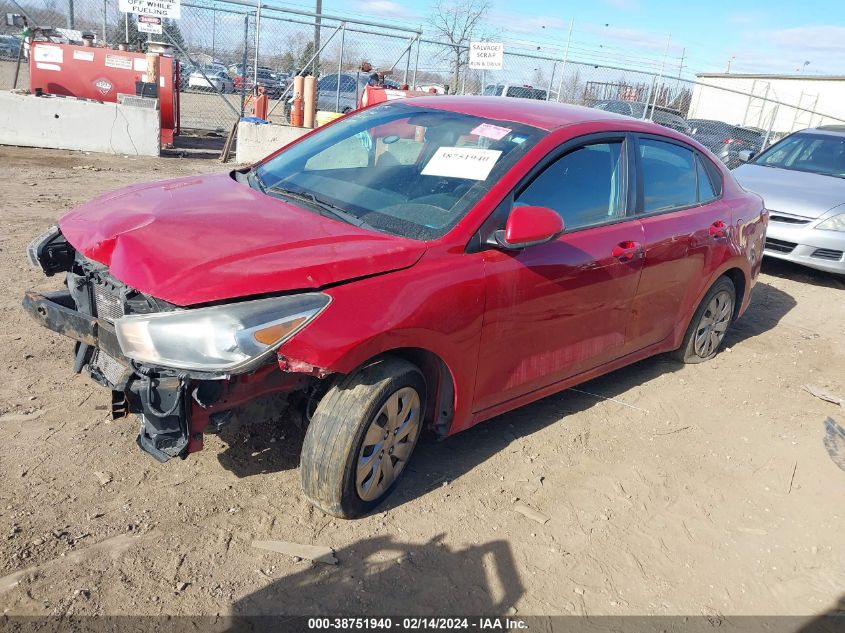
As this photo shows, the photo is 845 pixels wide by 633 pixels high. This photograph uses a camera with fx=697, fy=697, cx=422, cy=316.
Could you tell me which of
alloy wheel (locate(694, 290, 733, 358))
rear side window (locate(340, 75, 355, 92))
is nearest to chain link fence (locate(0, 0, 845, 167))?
rear side window (locate(340, 75, 355, 92))

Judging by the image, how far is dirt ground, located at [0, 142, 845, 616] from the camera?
2688 mm

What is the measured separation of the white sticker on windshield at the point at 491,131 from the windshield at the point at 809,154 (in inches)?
286

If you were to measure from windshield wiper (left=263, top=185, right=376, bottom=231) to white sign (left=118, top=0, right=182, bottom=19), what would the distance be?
10.9m

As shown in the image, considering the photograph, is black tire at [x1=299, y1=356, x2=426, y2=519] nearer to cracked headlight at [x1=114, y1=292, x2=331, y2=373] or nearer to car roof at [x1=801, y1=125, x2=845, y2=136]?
cracked headlight at [x1=114, y1=292, x2=331, y2=373]

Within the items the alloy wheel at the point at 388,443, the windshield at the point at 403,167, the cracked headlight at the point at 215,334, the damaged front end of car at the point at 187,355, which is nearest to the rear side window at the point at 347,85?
the windshield at the point at 403,167

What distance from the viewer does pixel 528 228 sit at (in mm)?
3143

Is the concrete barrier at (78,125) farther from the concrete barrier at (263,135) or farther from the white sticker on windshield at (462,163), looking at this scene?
the white sticker on windshield at (462,163)

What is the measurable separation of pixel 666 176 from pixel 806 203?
14.9 feet

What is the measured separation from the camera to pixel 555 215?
3.23 meters

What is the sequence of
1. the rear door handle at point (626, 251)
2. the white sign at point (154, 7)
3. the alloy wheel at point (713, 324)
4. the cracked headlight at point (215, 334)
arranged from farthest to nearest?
the white sign at point (154, 7), the alloy wheel at point (713, 324), the rear door handle at point (626, 251), the cracked headlight at point (215, 334)

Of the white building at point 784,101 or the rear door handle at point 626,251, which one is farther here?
the white building at point 784,101

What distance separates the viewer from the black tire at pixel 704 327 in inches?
200

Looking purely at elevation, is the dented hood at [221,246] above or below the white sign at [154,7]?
below

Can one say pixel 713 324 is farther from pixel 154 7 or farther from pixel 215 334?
pixel 154 7
